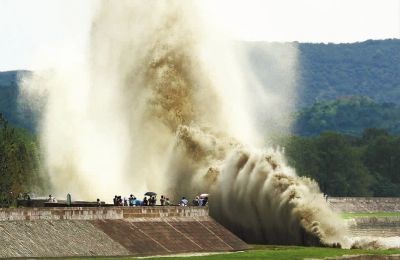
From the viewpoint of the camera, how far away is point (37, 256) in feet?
190

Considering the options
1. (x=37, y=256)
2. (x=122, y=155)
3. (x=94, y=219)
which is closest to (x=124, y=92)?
(x=122, y=155)

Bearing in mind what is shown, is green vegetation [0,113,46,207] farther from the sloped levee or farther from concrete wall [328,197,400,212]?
concrete wall [328,197,400,212]

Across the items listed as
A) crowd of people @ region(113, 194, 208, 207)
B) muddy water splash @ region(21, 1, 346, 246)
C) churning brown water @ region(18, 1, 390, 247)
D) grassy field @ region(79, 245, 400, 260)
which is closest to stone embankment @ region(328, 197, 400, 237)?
churning brown water @ region(18, 1, 390, 247)

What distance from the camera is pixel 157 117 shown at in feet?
307

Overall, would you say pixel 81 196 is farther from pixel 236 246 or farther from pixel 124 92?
pixel 236 246

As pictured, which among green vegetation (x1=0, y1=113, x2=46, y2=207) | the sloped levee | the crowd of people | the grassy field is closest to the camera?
the sloped levee

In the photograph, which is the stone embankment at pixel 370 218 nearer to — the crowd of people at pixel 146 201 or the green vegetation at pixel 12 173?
the crowd of people at pixel 146 201

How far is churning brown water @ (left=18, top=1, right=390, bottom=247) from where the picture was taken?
83.8 m

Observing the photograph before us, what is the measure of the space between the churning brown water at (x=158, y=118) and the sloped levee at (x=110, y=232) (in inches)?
311

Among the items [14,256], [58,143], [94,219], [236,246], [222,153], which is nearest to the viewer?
[14,256]

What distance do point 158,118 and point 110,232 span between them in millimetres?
29865

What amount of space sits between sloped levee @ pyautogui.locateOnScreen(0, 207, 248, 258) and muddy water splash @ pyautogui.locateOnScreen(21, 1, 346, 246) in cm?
851

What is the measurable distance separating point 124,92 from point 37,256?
39.8 meters

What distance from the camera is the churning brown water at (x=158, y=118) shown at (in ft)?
275
